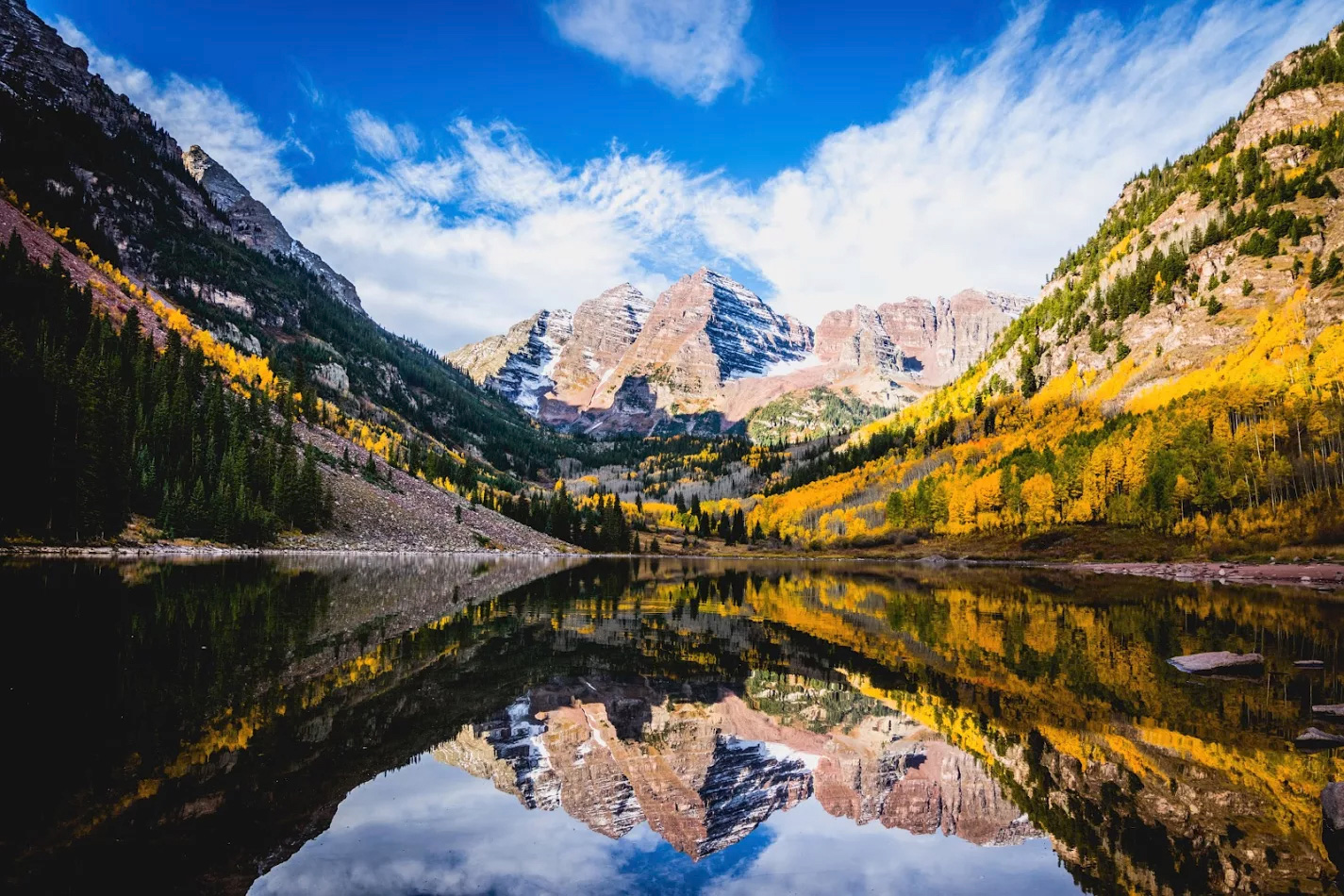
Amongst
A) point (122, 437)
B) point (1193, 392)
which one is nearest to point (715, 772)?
point (122, 437)

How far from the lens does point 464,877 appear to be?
8375 mm

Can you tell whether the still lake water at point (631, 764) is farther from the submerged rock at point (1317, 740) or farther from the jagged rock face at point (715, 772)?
the submerged rock at point (1317, 740)

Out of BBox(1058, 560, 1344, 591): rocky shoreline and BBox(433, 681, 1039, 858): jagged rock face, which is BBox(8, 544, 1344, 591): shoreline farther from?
BBox(433, 681, 1039, 858): jagged rock face

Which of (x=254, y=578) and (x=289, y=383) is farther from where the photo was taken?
(x=289, y=383)

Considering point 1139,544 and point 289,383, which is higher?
point 289,383

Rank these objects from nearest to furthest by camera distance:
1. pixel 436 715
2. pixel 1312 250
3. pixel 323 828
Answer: pixel 323 828 < pixel 436 715 < pixel 1312 250

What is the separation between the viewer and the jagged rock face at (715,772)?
1062 centimetres

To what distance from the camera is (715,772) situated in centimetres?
1319

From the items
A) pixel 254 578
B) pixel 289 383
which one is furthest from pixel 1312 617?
pixel 289 383

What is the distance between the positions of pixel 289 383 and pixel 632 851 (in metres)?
156

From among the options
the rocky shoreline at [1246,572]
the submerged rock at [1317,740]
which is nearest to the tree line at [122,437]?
the submerged rock at [1317,740]

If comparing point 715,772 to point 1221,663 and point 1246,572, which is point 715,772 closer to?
point 1221,663

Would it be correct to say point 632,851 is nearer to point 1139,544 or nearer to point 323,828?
point 323,828

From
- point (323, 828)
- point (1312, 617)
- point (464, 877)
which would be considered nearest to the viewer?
point (464, 877)
